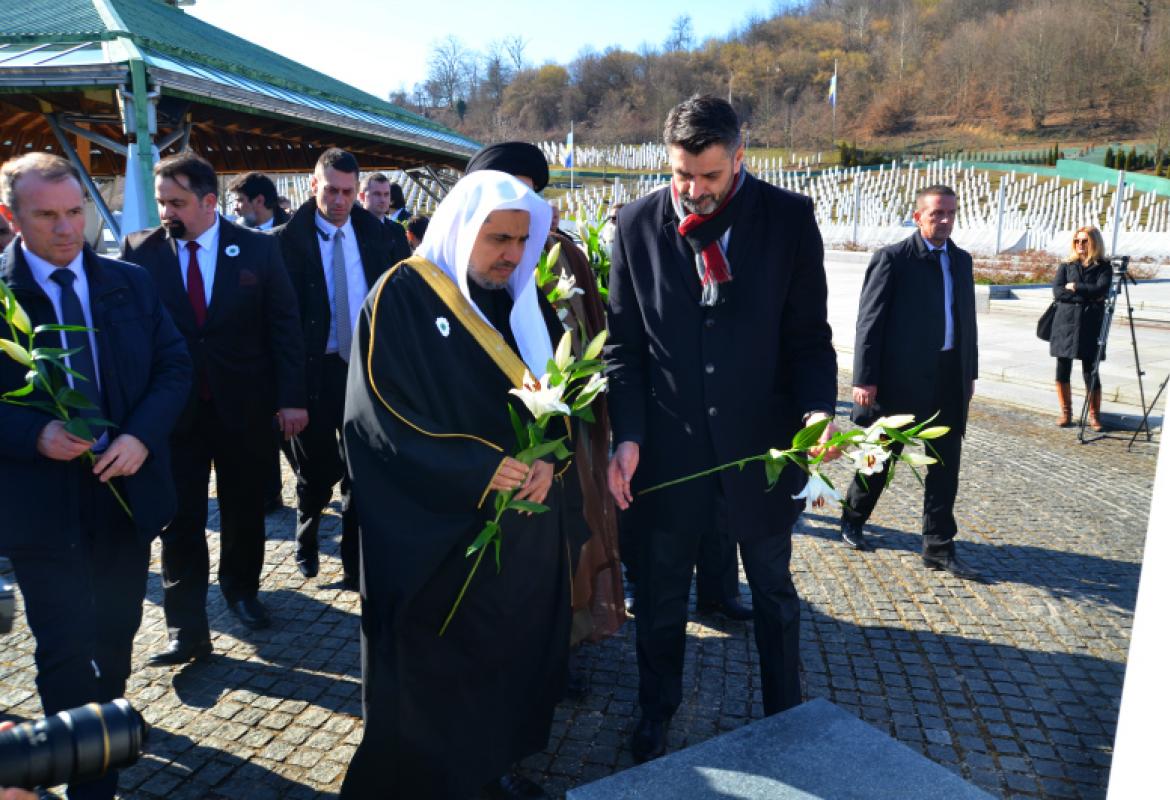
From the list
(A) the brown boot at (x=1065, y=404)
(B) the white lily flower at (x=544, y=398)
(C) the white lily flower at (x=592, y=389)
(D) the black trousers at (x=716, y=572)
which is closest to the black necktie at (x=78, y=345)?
(B) the white lily flower at (x=544, y=398)

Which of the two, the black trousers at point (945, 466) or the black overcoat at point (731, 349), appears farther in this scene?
the black trousers at point (945, 466)

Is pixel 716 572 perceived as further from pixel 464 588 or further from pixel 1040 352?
pixel 1040 352

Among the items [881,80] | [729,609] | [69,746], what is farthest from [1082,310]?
[881,80]

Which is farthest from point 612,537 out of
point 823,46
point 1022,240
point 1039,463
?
point 823,46

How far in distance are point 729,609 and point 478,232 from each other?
8.71ft

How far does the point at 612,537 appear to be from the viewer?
401 centimetres

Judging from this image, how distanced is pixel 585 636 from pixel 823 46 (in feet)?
378

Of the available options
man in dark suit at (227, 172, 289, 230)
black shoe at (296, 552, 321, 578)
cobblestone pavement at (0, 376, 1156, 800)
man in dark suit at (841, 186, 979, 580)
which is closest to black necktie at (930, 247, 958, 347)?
man in dark suit at (841, 186, 979, 580)

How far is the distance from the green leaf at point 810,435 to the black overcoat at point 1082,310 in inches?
285

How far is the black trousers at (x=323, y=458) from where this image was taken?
486 cm

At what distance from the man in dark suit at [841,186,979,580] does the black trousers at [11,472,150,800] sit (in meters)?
3.94

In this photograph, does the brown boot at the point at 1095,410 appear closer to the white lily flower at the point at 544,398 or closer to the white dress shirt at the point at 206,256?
the white lily flower at the point at 544,398

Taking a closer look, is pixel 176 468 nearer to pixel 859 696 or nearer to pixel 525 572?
pixel 525 572

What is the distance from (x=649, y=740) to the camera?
322 cm
